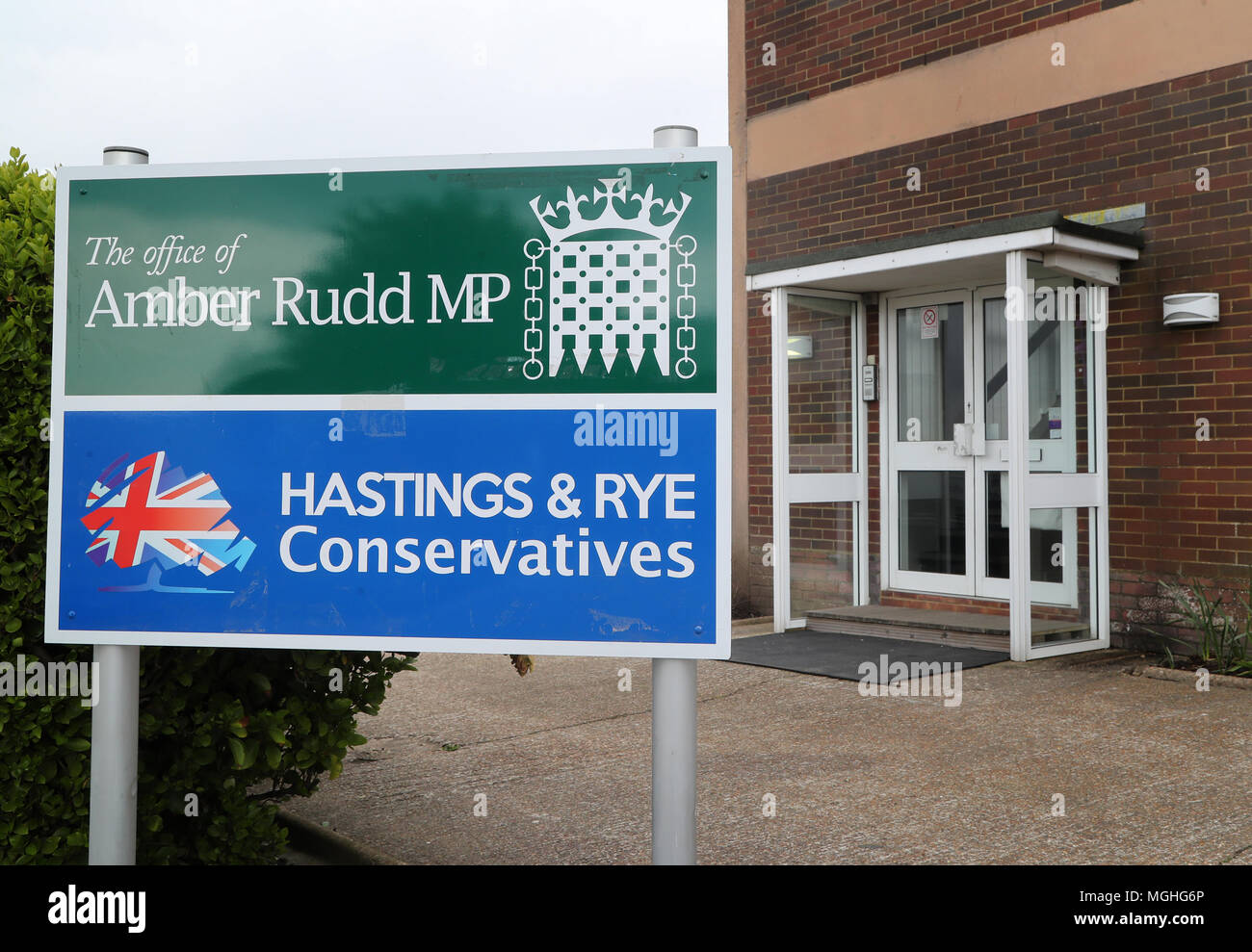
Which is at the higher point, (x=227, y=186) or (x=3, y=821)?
(x=227, y=186)

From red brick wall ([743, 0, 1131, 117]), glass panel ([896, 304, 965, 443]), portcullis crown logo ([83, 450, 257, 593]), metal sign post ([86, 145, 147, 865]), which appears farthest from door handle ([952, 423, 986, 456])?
metal sign post ([86, 145, 147, 865])

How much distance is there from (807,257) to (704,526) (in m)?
6.29

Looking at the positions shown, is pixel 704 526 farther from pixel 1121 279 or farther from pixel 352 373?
pixel 1121 279

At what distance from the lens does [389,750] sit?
17.5 feet

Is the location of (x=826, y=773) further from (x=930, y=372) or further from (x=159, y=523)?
(x=930, y=372)

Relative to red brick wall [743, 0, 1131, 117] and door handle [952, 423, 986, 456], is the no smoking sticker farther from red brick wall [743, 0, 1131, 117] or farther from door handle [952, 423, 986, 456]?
red brick wall [743, 0, 1131, 117]

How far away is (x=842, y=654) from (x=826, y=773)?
9.51 ft

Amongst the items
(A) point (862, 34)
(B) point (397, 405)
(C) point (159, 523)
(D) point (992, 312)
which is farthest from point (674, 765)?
(A) point (862, 34)

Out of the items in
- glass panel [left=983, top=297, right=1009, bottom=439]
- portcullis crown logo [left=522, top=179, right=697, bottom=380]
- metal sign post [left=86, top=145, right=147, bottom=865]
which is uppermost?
glass panel [left=983, top=297, right=1009, bottom=439]

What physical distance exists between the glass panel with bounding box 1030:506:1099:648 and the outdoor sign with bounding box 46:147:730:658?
222 inches

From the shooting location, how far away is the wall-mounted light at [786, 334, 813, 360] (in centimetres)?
892

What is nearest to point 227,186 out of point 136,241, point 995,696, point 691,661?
point 136,241

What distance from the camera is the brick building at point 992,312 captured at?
23.5 ft

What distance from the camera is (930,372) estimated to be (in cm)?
880
